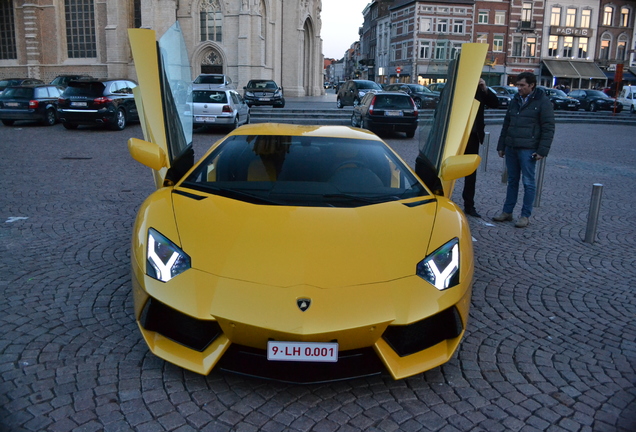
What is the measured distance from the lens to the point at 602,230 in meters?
7.00

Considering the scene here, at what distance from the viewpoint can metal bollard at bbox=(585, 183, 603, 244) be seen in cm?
628

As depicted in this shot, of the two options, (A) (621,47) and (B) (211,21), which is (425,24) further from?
(B) (211,21)

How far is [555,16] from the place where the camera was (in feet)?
203

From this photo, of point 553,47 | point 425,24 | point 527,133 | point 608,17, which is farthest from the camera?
point 425,24

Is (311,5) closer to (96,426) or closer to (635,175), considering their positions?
(635,175)

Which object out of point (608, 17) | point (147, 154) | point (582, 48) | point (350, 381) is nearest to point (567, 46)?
point (582, 48)

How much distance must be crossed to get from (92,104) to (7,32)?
3276cm

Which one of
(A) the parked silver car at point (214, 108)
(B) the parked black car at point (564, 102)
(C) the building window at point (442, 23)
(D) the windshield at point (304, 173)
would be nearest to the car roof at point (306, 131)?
(D) the windshield at point (304, 173)

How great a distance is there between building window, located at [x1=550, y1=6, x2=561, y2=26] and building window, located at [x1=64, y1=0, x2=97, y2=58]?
4825 cm

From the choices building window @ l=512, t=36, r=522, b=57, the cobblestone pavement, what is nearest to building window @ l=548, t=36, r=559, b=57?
building window @ l=512, t=36, r=522, b=57

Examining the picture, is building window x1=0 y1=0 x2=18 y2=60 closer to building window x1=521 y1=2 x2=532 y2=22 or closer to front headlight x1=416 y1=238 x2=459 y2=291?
front headlight x1=416 y1=238 x2=459 y2=291

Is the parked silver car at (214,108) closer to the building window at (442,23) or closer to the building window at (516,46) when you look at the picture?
the building window at (442,23)

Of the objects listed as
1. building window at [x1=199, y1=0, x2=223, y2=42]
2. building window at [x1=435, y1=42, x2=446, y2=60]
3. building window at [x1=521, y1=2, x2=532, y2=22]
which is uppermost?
building window at [x1=521, y1=2, x2=532, y2=22]

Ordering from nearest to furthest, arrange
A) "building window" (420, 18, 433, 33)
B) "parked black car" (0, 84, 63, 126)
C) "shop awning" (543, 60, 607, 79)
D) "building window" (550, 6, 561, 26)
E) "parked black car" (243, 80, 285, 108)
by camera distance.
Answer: "parked black car" (0, 84, 63, 126) < "parked black car" (243, 80, 285, 108) < "shop awning" (543, 60, 607, 79) < "building window" (550, 6, 561, 26) < "building window" (420, 18, 433, 33)
